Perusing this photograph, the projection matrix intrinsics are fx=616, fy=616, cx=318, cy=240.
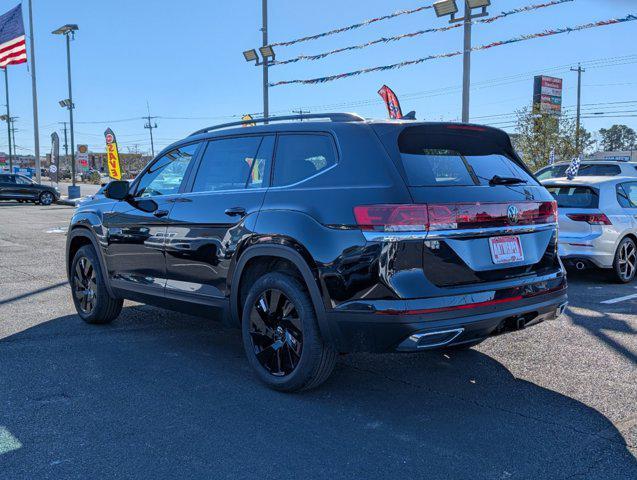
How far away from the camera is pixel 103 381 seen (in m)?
4.42

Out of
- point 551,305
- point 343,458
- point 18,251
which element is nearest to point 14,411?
point 343,458

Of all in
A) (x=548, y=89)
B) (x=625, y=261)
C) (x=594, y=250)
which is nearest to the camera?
(x=594, y=250)

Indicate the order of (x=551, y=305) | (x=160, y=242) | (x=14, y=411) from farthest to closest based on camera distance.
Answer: (x=160, y=242)
(x=551, y=305)
(x=14, y=411)

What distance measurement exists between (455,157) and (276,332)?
1.69m

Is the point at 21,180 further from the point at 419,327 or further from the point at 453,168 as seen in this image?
the point at 419,327

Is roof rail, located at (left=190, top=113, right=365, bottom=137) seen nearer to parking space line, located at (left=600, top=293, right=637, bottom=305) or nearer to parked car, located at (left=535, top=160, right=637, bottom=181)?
parking space line, located at (left=600, top=293, right=637, bottom=305)

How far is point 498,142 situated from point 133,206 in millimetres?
3156

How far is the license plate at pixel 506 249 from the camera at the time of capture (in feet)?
12.6

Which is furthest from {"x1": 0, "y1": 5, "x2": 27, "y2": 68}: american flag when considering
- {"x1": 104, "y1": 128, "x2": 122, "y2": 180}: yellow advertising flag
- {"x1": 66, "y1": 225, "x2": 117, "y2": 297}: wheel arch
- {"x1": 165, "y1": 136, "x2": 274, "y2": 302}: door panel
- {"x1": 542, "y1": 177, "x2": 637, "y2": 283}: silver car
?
{"x1": 165, "y1": 136, "x2": 274, "y2": 302}: door panel

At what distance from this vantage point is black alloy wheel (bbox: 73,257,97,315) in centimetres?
611

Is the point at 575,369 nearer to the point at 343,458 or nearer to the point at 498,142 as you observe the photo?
the point at 498,142

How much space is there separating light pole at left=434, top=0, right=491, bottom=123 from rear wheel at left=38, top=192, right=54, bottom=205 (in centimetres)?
2467

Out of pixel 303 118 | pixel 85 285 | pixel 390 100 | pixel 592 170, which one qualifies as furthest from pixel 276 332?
pixel 390 100

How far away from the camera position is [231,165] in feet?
15.7
